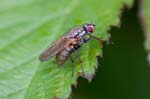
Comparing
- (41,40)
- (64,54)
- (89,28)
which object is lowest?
(64,54)

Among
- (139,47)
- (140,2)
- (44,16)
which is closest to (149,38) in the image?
(140,2)

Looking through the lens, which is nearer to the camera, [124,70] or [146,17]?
[146,17]

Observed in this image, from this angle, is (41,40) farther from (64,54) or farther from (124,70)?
(124,70)

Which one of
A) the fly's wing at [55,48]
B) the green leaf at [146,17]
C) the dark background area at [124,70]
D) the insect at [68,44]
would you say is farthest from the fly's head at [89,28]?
the dark background area at [124,70]

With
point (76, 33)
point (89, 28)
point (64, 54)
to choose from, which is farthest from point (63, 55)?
point (89, 28)

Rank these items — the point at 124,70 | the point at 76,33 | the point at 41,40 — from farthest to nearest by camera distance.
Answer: the point at 124,70, the point at 41,40, the point at 76,33

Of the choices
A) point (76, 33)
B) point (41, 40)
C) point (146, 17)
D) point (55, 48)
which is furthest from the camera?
point (146, 17)

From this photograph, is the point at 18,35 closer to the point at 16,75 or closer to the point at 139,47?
the point at 16,75
